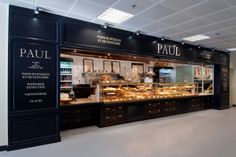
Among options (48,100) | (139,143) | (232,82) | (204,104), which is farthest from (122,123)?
(232,82)

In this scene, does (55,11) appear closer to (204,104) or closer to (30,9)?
(30,9)

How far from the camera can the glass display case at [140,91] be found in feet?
18.5

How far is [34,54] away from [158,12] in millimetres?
3025


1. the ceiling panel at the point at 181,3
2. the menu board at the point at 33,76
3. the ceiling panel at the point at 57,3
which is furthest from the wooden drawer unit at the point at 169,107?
the ceiling panel at the point at 57,3

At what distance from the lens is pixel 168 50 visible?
648cm

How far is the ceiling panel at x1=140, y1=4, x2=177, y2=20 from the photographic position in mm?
3688

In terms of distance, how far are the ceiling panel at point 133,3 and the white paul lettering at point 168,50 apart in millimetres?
2642

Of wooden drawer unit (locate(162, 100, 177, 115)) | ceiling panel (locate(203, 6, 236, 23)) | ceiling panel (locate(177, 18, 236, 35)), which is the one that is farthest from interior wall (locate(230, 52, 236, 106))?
ceiling panel (locate(203, 6, 236, 23))

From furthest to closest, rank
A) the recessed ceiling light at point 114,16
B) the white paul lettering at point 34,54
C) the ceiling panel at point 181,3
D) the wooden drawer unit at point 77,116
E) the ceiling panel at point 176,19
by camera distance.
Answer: the wooden drawer unit at point 77,116 → the ceiling panel at point 176,19 → the recessed ceiling light at point 114,16 → the white paul lettering at point 34,54 → the ceiling panel at point 181,3

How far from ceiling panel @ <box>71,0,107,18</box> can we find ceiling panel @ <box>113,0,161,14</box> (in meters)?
0.39

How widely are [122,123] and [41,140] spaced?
8.55ft

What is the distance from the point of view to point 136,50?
563 centimetres

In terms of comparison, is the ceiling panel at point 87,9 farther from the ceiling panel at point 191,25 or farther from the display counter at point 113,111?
the display counter at point 113,111

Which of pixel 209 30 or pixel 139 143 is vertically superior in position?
pixel 209 30
